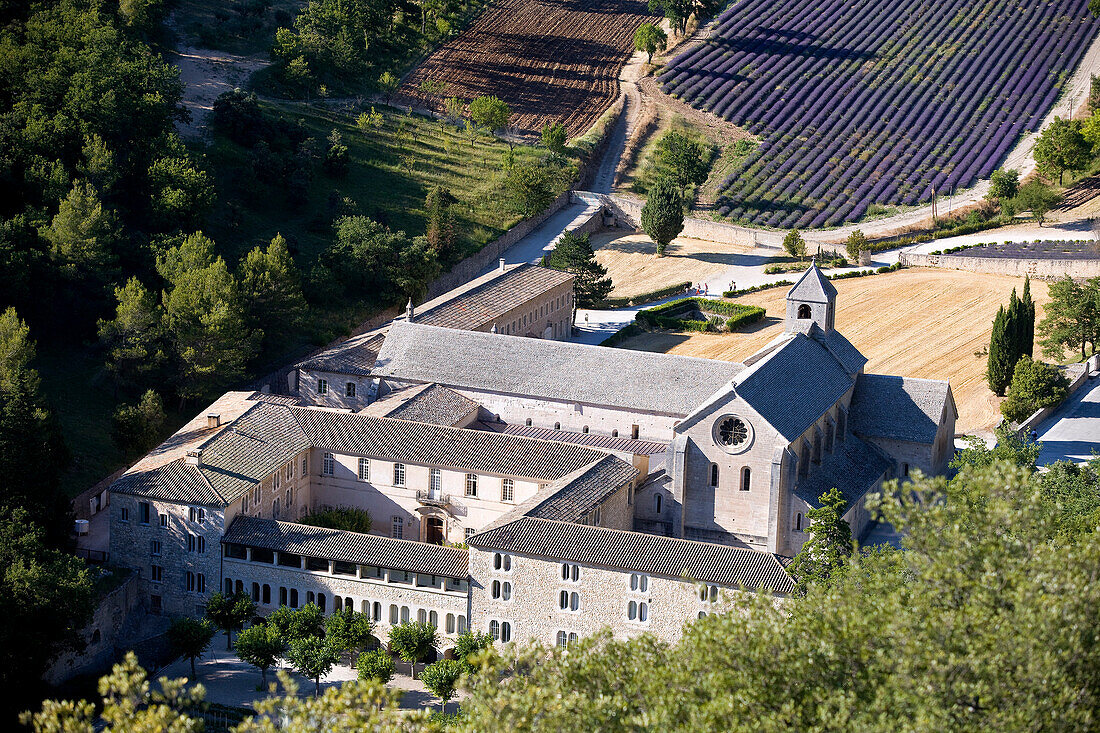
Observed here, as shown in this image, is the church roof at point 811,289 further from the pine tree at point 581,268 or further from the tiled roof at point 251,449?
the pine tree at point 581,268

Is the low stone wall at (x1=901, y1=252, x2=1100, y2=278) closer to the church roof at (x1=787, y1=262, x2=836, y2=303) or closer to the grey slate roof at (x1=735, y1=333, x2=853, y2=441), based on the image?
the church roof at (x1=787, y1=262, x2=836, y2=303)

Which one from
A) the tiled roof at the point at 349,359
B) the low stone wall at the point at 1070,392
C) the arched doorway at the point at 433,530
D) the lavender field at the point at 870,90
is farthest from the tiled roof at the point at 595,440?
the lavender field at the point at 870,90

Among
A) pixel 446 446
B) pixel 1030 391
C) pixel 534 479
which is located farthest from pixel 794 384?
pixel 1030 391

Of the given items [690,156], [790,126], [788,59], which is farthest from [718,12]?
[690,156]

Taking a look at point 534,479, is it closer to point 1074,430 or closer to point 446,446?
point 446,446

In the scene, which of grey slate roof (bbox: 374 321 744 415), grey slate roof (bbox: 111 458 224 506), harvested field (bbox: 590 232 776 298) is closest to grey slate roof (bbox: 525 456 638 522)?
grey slate roof (bbox: 374 321 744 415)
